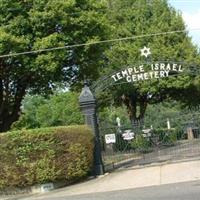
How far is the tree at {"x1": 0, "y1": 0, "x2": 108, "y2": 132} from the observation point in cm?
3002

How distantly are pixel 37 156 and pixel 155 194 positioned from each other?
658cm

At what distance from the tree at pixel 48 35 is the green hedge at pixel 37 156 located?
30.1 ft

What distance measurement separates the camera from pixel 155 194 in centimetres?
1551

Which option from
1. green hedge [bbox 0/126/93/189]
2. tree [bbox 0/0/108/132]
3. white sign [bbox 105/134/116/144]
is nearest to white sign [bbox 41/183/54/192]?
green hedge [bbox 0/126/93/189]

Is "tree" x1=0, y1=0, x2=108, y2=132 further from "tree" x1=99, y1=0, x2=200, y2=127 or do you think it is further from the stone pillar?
"tree" x1=99, y1=0, x2=200, y2=127

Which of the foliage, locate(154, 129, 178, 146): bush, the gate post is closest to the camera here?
the gate post

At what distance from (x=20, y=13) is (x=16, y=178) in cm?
1213

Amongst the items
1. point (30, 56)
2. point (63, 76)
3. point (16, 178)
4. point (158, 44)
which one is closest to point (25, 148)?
point (16, 178)

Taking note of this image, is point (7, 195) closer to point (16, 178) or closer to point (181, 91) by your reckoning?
point (16, 178)

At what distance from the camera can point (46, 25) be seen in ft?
100

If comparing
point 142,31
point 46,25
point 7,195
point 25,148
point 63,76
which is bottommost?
point 7,195

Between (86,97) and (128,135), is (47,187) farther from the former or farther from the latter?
(128,135)

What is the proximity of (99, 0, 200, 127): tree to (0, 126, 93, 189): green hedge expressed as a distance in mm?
25993

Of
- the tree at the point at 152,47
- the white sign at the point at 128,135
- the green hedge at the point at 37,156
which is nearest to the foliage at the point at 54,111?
the tree at the point at 152,47
